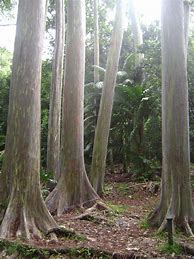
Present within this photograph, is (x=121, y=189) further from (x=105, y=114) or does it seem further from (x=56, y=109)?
(x=56, y=109)

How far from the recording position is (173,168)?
6.60m

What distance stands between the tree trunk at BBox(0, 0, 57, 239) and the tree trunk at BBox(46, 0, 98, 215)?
2.40 metres

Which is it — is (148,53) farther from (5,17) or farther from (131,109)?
(5,17)

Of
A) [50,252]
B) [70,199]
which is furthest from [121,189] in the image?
[50,252]

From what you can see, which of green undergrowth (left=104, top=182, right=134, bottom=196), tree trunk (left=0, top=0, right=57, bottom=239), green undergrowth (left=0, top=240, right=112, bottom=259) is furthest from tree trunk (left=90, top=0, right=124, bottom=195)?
green undergrowth (left=0, top=240, right=112, bottom=259)

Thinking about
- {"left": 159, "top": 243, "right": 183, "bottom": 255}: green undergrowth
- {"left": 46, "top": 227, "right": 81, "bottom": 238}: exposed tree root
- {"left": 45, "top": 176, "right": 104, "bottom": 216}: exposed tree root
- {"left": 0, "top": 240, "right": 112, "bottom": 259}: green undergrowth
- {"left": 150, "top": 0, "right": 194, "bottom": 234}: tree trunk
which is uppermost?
{"left": 150, "top": 0, "right": 194, "bottom": 234}: tree trunk

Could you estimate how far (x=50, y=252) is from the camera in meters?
5.22

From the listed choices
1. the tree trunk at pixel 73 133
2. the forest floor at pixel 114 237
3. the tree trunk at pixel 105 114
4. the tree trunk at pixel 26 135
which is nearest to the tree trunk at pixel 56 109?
the tree trunk at pixel 105 114

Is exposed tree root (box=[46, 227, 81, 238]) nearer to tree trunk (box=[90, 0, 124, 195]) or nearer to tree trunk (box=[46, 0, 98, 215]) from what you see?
tree trunk (box=[46, 0, 98, 215])

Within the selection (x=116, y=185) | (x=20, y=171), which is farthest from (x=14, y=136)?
(x=116, y=185)

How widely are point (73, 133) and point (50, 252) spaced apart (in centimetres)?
442

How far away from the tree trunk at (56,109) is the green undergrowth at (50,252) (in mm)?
7395

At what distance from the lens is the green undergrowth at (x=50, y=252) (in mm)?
5163

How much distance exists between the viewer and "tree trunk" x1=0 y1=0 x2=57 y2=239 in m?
6.07
